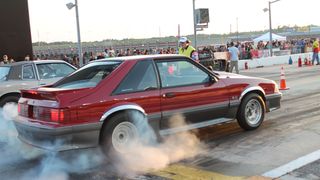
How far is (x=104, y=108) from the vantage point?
5.99 meters

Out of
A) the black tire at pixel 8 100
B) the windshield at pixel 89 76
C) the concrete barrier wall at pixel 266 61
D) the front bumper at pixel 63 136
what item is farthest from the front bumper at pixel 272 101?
the concrete barrier wall at pixel 266 61

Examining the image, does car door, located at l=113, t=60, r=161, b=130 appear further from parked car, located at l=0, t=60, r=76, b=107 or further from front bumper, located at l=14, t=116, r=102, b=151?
parked car, located at l=0, t=60, r=76, b=107

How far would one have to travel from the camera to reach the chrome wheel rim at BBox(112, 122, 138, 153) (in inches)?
241

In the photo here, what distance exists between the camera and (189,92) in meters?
6.84

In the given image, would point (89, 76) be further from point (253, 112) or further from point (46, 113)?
point (253, 112)

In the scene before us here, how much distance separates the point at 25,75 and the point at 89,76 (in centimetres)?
415

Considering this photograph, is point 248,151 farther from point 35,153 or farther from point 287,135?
point 35,153

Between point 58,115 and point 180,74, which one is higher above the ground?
point 180,74

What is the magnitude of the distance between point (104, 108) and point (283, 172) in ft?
8.00

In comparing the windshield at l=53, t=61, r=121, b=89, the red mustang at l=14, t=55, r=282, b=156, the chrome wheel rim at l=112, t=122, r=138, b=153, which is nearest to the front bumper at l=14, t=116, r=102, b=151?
the red mustang at l=14, t=55, r=282, b=156

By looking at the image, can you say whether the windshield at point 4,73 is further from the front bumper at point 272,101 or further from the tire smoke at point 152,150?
the front bumper at point 272,101

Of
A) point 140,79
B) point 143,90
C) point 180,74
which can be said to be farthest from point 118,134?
point 180,74

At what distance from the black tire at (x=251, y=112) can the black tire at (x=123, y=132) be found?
186 cm

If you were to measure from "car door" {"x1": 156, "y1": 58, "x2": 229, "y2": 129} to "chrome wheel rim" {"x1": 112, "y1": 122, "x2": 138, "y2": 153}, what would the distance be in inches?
20.6
